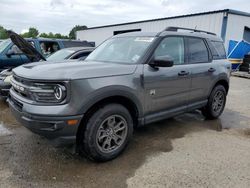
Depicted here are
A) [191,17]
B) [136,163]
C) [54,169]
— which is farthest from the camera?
[191,17]

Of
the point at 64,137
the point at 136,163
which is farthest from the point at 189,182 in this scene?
the point at 64,137

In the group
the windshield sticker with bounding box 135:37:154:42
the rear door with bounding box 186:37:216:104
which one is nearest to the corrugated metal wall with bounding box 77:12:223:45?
the rear door with bounding box 186:37:216:104

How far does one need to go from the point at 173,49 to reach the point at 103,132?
1.97 m

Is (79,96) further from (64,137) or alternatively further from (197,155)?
(197,155)

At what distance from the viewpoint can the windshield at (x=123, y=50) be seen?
385cm

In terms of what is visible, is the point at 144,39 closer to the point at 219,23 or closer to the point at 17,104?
the point at 17,104

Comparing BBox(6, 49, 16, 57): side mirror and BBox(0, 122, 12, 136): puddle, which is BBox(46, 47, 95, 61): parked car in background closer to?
BBox(6, 49, 16, 57): side mirror

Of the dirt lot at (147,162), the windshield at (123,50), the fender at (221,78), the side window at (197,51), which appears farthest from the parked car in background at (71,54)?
the fender at (221,78)

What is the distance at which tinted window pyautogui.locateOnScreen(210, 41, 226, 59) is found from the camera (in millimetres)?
5223

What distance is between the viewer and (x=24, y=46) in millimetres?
6324

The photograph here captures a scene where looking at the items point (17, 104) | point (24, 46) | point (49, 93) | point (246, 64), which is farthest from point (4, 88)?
point (246, 64)

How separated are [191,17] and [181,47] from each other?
1282 centimetres

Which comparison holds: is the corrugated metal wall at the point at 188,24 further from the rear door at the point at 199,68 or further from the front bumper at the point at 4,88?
the front bumper at the point at 4,88

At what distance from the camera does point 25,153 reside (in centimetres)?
361
